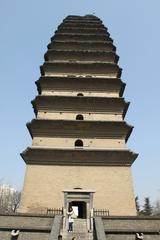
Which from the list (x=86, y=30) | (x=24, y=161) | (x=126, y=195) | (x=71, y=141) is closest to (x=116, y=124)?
(x=71, y=141)

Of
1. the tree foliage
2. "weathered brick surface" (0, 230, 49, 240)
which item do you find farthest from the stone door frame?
the tree foliage

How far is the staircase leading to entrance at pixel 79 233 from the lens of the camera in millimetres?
13835

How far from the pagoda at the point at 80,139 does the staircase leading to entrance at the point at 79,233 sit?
0.75m

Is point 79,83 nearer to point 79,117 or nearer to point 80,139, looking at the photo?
point 79,117

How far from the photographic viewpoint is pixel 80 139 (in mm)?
19078

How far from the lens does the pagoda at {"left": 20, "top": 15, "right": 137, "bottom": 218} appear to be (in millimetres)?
17438

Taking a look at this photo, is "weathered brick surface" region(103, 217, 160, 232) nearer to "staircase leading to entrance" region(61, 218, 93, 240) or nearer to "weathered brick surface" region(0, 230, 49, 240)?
"staircase leading to entrance" region(61, 218, 93, 240)

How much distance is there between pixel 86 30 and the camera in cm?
2497

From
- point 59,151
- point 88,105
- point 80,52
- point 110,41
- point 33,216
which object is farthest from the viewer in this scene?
point 110,41

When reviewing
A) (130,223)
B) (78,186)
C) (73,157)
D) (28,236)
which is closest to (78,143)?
(73,157)

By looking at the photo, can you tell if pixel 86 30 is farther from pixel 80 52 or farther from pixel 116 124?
pixel 116 124

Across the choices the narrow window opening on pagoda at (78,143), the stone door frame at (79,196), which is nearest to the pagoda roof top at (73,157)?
the narrow window opening on pagoda at (78,143)

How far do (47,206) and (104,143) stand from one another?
15.6 ft

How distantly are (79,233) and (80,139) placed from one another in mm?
6062
